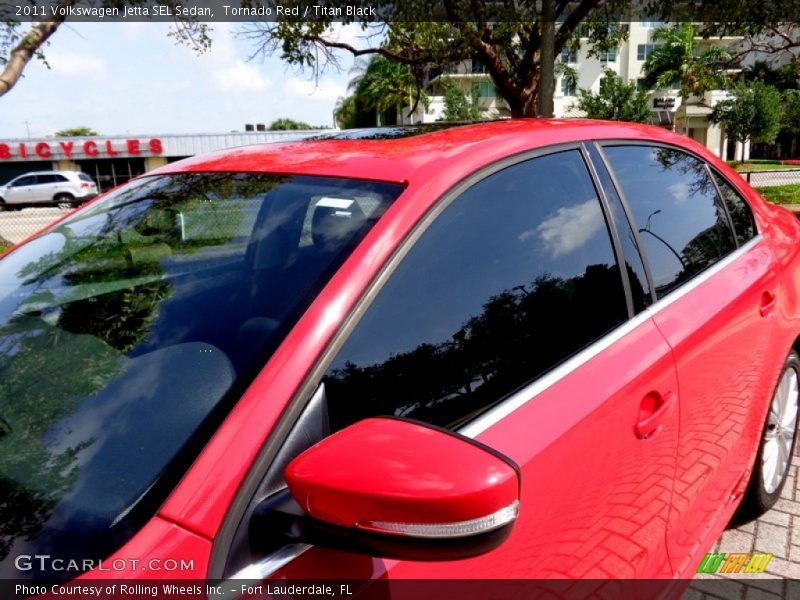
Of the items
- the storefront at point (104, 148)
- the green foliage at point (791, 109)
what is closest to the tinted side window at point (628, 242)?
the storefront at point (104, 148)

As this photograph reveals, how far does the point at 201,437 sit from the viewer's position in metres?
1.05

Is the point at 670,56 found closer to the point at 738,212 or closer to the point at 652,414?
the point at 738,212

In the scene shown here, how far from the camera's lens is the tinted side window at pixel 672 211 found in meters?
1.97

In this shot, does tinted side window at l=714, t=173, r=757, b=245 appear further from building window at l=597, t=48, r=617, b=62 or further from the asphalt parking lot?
the asphalt parking lot

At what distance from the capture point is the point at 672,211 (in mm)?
2143

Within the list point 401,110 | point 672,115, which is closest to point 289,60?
point 401,110

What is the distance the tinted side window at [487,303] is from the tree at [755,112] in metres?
53.7

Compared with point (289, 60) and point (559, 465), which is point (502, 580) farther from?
point (289, 60)

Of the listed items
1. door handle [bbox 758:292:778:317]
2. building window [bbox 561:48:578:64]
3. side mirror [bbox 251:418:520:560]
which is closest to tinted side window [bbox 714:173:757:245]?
door handle [bbox 758:292:778:317]

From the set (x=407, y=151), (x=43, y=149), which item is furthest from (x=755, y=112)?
(x=407, y=151)

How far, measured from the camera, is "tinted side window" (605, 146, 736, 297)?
6.45ft

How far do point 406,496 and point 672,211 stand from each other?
1.67 metres

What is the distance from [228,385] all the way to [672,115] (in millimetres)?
59076

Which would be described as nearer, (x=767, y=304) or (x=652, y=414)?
(x=652, y=414)
